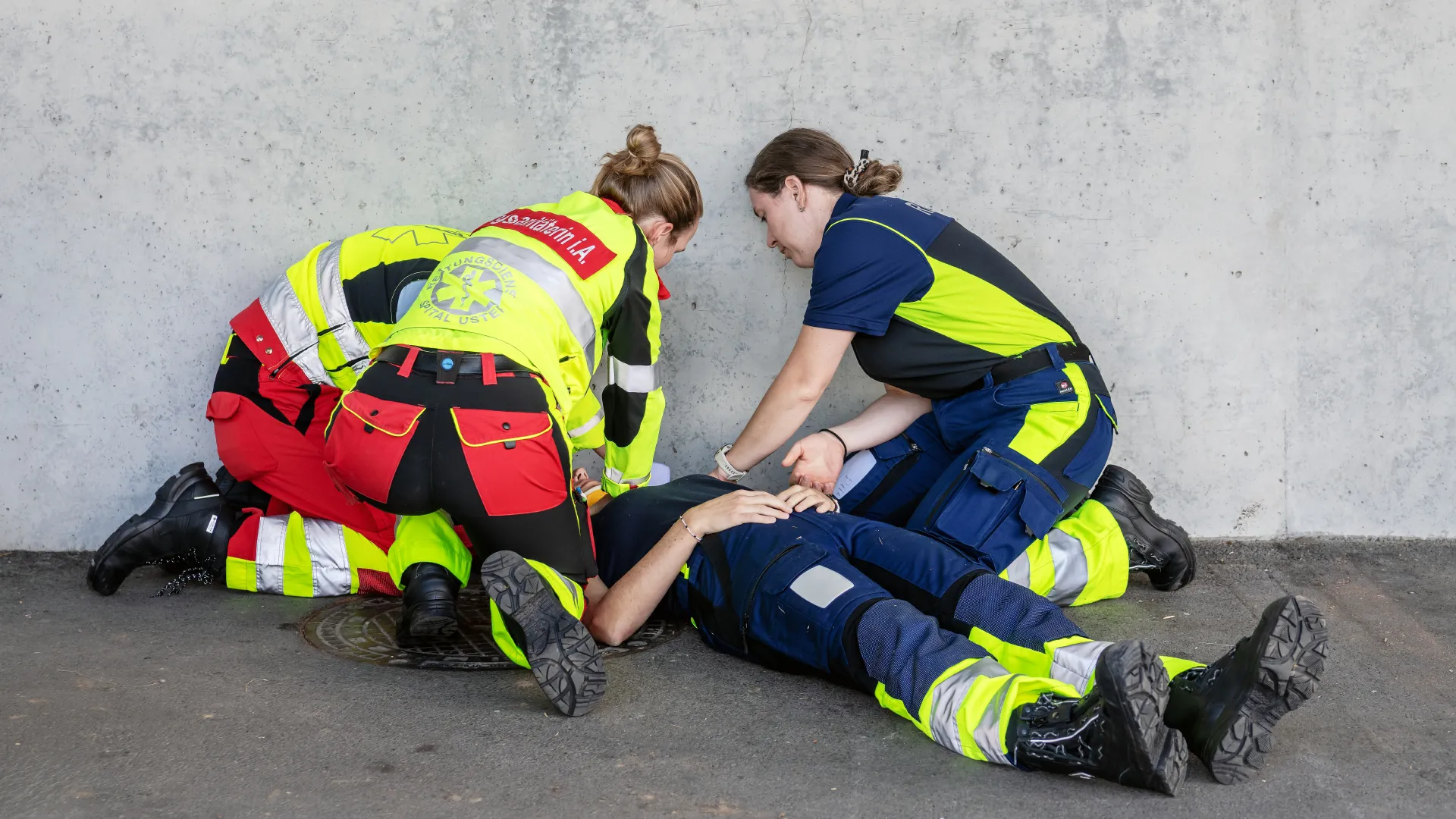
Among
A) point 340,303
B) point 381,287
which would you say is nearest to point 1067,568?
point 381,287

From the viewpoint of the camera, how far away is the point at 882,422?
11.0 feet

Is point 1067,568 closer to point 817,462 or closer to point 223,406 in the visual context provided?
point 817,462

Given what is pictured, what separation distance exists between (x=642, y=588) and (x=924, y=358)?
1.02 m

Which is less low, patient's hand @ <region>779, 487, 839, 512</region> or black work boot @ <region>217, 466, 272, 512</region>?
patient's hand @ <region>779, 487, 839, 512</region>

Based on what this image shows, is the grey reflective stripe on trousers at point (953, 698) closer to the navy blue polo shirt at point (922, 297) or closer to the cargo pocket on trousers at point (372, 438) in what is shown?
the navy blue polo shirt at point (922, 297)

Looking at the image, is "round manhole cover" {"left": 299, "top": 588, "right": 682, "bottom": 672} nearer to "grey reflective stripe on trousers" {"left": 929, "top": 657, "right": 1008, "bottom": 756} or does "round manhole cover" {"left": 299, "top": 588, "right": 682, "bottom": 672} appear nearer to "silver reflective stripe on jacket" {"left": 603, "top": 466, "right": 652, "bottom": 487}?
"silver reflective stripe on jacket" {"left": 603, "top": 466, "right": 652, "bottom": 487}

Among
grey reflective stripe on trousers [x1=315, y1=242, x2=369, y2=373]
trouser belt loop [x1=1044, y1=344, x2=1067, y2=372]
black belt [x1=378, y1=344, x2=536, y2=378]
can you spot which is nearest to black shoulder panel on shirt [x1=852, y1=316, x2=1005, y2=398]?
trouser belt loop [x1=1044, y1=344, x2=1067, y2=372]

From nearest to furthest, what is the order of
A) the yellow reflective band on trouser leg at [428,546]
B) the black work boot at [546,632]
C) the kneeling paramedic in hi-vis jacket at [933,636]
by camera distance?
the kneeling paramedic in hi-vis jacket at [933,636] < the black work boot at [546,632] < the yellow reflective band on trouser leg at [428,546]

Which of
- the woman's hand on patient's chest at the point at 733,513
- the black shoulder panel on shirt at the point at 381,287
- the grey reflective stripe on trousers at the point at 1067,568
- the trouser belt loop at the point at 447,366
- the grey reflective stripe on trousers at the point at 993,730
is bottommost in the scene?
the grey reflective stripe on trousers at the point at 1067,568

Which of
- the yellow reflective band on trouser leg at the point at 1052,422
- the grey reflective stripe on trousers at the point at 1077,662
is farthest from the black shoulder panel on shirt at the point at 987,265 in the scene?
the grey reflective stripe on trousers at the point at 1077,662

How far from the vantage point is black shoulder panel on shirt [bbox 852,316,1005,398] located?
3.08 m

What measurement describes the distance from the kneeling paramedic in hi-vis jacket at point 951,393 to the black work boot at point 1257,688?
0.88 meters

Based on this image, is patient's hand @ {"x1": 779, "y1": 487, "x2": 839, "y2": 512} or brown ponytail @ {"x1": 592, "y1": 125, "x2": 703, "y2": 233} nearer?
patient's hand @ {"x1": 779, "y1": 487, "x2": 839, "y2": 512}

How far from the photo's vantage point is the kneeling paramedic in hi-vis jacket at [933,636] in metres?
1.92
